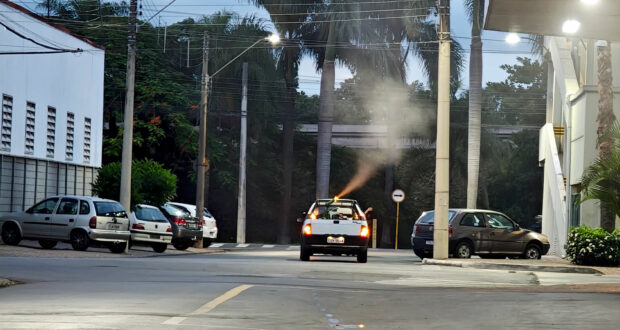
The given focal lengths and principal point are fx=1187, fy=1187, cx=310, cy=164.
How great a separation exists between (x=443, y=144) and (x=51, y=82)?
17050 mm

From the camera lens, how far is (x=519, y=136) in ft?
246

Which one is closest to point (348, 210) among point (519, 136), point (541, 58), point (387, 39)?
point (541, 58)

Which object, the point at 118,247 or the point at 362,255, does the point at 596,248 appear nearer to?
the point at 362,255

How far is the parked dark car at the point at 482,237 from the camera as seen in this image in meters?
33.5

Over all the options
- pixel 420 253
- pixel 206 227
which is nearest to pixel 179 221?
pixel 206 227

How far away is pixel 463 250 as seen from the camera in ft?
110

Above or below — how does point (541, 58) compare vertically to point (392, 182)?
above

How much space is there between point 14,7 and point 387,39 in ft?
73.6

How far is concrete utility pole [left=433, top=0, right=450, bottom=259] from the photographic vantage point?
32219 mm

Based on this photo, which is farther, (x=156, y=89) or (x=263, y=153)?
(x=263, y=153)

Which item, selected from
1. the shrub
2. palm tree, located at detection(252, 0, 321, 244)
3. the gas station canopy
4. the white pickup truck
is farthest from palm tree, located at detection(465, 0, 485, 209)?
the gas station canopy

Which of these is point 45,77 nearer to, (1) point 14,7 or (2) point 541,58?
(1) point 14,7

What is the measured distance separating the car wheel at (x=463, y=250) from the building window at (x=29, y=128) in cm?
1626

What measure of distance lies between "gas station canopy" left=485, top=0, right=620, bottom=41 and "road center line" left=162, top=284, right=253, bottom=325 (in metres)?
5.61
